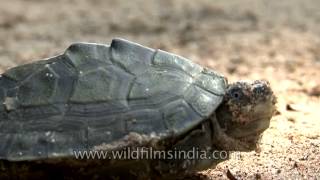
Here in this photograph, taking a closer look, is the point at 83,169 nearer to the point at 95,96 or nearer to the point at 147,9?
the point at 95,96

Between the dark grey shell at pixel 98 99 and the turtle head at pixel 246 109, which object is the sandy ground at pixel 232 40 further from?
the dark grey shell at pixel 98 99

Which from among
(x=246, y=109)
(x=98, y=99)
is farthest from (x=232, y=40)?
(x=98, y=99)

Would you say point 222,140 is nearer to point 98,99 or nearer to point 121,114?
point 121,114

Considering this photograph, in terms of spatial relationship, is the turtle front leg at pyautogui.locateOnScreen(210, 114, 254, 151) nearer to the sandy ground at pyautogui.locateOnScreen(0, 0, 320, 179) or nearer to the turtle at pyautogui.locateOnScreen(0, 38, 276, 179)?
the turtle at pyautogui.locateOnScreen(0, 38, 276, 179)

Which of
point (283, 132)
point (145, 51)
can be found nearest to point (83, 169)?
point (145, 51)

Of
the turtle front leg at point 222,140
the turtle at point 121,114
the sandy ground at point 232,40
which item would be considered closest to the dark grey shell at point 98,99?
the turtle at point 121,114

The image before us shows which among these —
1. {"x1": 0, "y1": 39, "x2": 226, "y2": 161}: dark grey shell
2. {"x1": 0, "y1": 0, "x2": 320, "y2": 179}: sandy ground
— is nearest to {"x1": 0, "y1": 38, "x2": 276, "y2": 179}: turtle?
{"x1": 0, "y1": 39, "x2": 226, "y2": 161}: dark grey shell

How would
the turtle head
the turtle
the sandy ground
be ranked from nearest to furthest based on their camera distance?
the turtle, the turtle head, the sandy ground
